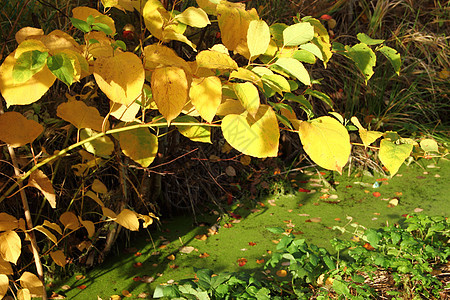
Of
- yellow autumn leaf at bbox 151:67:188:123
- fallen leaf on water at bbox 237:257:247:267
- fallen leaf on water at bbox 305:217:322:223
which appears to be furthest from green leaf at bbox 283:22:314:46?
fallen leaf on water at bbox 305:217:322:223

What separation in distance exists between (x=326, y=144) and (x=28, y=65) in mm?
580

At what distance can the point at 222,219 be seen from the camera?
8.70 ft

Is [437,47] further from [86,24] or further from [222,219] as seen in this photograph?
[86,24]

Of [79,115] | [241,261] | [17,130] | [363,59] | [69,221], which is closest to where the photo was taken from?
[363,59]

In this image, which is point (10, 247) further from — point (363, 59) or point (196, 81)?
point (363, 59)

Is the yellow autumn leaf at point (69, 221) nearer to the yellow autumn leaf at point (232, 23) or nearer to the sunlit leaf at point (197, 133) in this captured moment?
the sunlit leaf at point (197, 133)

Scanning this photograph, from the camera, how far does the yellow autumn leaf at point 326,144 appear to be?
846 millimetres

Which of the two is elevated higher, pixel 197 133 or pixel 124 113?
pixel 124 113

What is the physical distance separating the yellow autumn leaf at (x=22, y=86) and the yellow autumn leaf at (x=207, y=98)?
301mm

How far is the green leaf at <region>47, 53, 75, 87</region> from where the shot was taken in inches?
33.4

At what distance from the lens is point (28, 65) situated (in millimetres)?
861

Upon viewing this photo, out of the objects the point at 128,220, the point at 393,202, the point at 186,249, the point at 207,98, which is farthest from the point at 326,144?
the point at 393,202

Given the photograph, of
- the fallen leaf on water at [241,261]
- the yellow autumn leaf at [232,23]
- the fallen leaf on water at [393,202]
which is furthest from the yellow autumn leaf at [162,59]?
the fallen leaf on water at [393,202]

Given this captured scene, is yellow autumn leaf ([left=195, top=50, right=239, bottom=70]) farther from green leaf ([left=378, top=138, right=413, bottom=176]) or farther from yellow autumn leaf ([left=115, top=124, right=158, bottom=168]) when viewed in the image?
yellow autumn leaf ([left=115, top=124, right=158, bottom=168])
